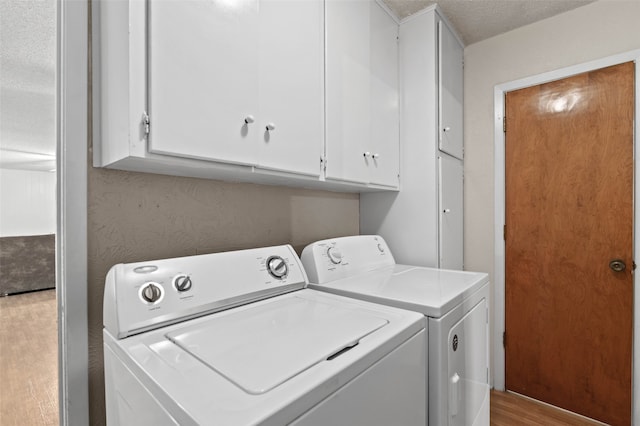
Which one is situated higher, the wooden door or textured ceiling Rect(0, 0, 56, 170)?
textured ceiling Rect(0, 0, 56, 170)

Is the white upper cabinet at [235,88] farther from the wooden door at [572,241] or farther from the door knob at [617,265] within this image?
the door knob at [617,265]

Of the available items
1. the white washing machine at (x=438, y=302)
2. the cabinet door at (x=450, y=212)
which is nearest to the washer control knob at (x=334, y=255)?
the white washing machine at (x=438, y=302)

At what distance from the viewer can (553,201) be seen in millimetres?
2023

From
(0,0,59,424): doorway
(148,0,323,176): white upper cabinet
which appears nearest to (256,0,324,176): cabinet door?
(148,0,323,176): white upper cabinet

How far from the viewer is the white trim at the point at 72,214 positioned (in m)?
0.94

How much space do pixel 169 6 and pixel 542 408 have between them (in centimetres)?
292

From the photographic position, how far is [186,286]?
966mm

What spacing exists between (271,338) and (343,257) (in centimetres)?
79

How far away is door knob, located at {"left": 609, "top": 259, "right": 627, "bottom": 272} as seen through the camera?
1810mm

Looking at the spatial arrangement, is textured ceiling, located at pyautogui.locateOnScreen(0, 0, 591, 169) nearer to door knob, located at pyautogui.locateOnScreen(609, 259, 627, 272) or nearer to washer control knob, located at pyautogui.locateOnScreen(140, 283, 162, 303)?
washer control knob, located at pyautogui.locateOnScreen(140, 283, 162, 303)

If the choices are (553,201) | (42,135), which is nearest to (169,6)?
(553,201)

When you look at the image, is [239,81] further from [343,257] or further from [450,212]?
[450,212]

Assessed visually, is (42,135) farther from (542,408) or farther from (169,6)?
(542,408)

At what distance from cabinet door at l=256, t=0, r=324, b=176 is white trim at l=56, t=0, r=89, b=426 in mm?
562
